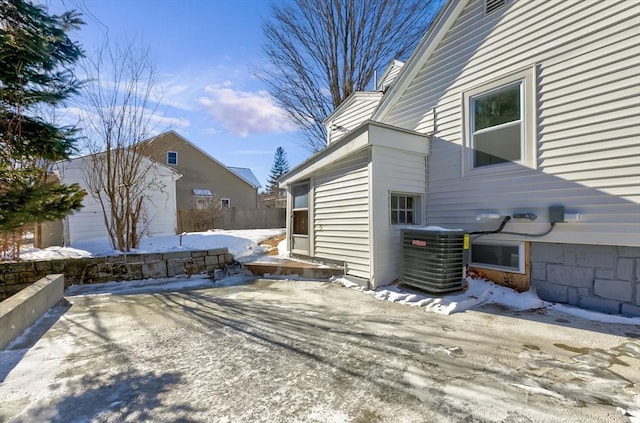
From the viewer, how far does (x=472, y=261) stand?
206 inches

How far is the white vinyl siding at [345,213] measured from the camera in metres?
5.31

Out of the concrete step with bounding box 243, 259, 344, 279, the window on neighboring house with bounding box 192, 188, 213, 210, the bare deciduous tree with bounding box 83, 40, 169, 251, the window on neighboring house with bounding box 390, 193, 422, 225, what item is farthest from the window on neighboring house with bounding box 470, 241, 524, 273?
the window on neighboring house with bounding box 192, 188, 213, 210

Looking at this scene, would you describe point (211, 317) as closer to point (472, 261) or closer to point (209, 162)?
point (472, 261)

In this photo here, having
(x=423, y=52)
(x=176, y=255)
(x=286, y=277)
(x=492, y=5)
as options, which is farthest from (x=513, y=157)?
(x=176, y=255)

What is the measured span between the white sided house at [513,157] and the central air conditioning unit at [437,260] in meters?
0.52

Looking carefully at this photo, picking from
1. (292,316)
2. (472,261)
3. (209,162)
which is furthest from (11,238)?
(209,162)

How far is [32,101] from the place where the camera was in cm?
389

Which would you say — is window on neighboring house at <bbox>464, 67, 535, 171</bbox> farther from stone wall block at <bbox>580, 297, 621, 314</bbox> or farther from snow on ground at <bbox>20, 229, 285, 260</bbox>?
snow on ground at <bbox>20, 229, 285, 260</bbox>

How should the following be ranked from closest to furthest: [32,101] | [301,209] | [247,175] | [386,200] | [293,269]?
1. [32,101]
2. [386,200]
3. [293,269]
4. [301,209]
5. [247,175]

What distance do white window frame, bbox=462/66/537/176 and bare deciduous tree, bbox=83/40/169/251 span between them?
267 inches

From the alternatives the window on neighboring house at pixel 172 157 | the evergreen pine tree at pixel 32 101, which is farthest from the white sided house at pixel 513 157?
the window on neighboring house at pixel 172 157

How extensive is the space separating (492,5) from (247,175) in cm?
1996

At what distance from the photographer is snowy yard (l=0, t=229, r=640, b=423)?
6.48 feet

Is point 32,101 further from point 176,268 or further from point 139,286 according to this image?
point 176,268
